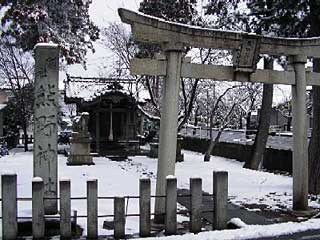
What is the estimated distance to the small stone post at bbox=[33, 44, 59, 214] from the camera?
7.79 meters

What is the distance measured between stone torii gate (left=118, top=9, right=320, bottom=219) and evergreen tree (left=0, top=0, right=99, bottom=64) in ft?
39.6

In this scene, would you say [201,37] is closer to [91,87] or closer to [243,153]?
[243,153]

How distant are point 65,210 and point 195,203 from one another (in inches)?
89.4

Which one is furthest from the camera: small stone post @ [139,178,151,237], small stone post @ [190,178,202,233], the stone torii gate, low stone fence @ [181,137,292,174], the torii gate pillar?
low stone fence @ [181,137,292,174]

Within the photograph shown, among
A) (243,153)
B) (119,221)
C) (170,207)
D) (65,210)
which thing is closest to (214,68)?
(170,207)

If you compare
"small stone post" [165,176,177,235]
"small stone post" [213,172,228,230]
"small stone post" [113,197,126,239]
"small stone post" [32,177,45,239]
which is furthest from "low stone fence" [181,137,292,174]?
"small stone post" [32,177,45,239]

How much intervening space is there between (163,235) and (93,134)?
21957mm

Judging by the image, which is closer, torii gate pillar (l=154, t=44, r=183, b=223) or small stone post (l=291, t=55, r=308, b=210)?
torii gate pillar (l=154, t=44, r=183, b=223)

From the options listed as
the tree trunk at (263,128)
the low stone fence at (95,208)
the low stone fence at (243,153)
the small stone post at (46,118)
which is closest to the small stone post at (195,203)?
the low stone fence at (95,208)

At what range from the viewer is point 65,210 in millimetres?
6930

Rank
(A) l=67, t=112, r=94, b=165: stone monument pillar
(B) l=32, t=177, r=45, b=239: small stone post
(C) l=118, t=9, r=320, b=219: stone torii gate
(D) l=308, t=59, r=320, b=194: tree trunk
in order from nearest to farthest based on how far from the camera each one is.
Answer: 1. (B) l=32, t=177, r=45, b=239: small stone post
2. (C) l=118, t=9, r=320, b=219: stone torii gate
3. (D) l=308, t=59, r=320, b=194: tree trunk
4. (A) l=67, t=112, r=94, b=165: stone monument pillar

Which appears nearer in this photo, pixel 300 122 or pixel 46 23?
pixel 300 122

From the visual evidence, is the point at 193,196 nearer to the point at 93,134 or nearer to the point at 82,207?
the point at 82,207

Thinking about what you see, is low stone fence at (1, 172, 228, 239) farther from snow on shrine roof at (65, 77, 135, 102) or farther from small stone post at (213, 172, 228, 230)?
snow on shrine roof at (65, 77, 135, 102)
